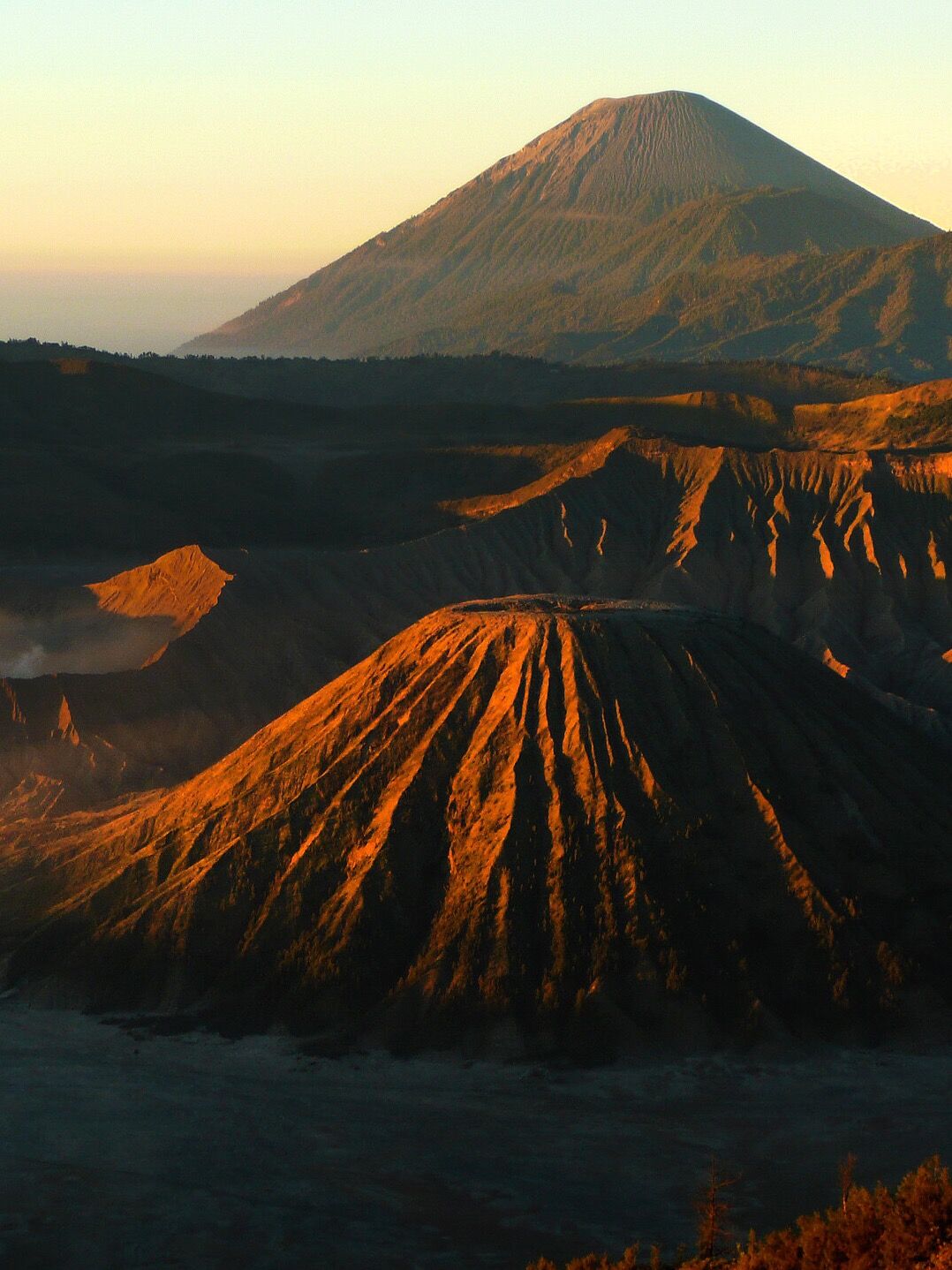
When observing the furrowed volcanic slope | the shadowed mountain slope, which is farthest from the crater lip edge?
the shadowed mountain slope

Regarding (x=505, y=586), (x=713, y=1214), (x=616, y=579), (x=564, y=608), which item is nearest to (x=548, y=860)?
(x=564, y=608)

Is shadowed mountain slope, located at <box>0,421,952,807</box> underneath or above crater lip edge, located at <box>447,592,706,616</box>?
underneath

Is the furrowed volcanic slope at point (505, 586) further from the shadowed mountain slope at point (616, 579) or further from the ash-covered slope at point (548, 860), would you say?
the ash-covered slope at point (548, 860)

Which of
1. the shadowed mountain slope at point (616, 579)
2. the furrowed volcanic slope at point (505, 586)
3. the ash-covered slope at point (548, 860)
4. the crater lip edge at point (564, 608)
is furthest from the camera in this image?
the shadowed mountain slope at point (616, 579)

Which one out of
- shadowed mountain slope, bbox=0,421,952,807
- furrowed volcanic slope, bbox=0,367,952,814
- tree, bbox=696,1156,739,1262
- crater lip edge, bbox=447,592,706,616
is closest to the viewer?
tree, bbox=696,1156,739,1262

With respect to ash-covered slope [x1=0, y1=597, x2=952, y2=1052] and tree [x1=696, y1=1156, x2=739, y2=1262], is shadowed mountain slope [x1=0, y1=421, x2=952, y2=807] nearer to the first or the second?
ash-covered slope [x1=0, y1=597, x2=952, y2=1052]

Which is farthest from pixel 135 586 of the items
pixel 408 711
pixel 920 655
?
pixel 408 711

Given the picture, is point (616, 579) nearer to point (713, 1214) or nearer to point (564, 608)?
point (564, 608)

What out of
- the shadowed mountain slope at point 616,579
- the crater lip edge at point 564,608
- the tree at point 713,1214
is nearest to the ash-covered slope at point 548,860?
the crater lip edge at point 564,608

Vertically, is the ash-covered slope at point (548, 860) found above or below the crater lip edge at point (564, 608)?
below

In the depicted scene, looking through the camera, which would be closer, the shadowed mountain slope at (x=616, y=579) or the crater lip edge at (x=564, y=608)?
the crater lip edge at (x=564, y=608)
